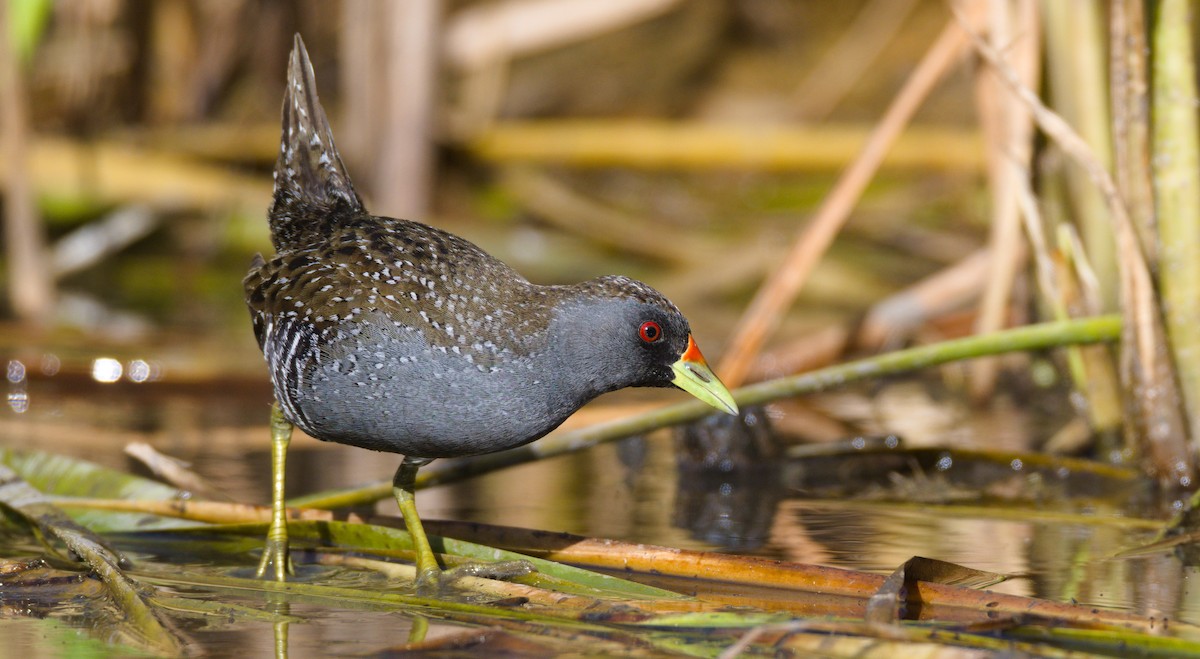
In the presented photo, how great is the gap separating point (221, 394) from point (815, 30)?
25.5 feet

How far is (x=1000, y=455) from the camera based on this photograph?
184 inches

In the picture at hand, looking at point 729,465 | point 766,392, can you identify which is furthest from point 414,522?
→ point 729,465

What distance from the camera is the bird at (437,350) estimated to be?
138 inches

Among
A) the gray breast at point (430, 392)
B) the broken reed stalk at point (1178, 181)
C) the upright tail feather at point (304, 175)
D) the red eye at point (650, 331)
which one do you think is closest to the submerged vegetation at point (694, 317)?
the broken reed stalk at point (1178, 181)

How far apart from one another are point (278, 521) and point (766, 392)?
1415 millimetres

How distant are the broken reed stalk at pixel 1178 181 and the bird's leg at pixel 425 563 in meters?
2.14

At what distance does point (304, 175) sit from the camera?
14.4 ft

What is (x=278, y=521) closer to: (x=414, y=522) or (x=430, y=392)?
(x=414, y=522)

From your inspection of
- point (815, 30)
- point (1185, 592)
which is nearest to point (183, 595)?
point (1185, 592)

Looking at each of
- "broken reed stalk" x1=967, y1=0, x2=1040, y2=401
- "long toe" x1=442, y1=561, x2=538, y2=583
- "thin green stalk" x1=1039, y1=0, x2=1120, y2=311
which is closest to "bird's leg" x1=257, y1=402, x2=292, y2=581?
"long toe" x1=442, y1=561, x2=538, y2=583

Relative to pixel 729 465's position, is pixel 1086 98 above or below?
above

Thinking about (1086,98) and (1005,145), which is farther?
(1005,145)

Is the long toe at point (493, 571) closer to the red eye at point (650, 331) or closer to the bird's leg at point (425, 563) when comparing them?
the bird's leg at point (425, 563)

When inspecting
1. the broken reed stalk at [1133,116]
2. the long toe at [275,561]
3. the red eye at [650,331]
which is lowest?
the long toe at [275,561]
